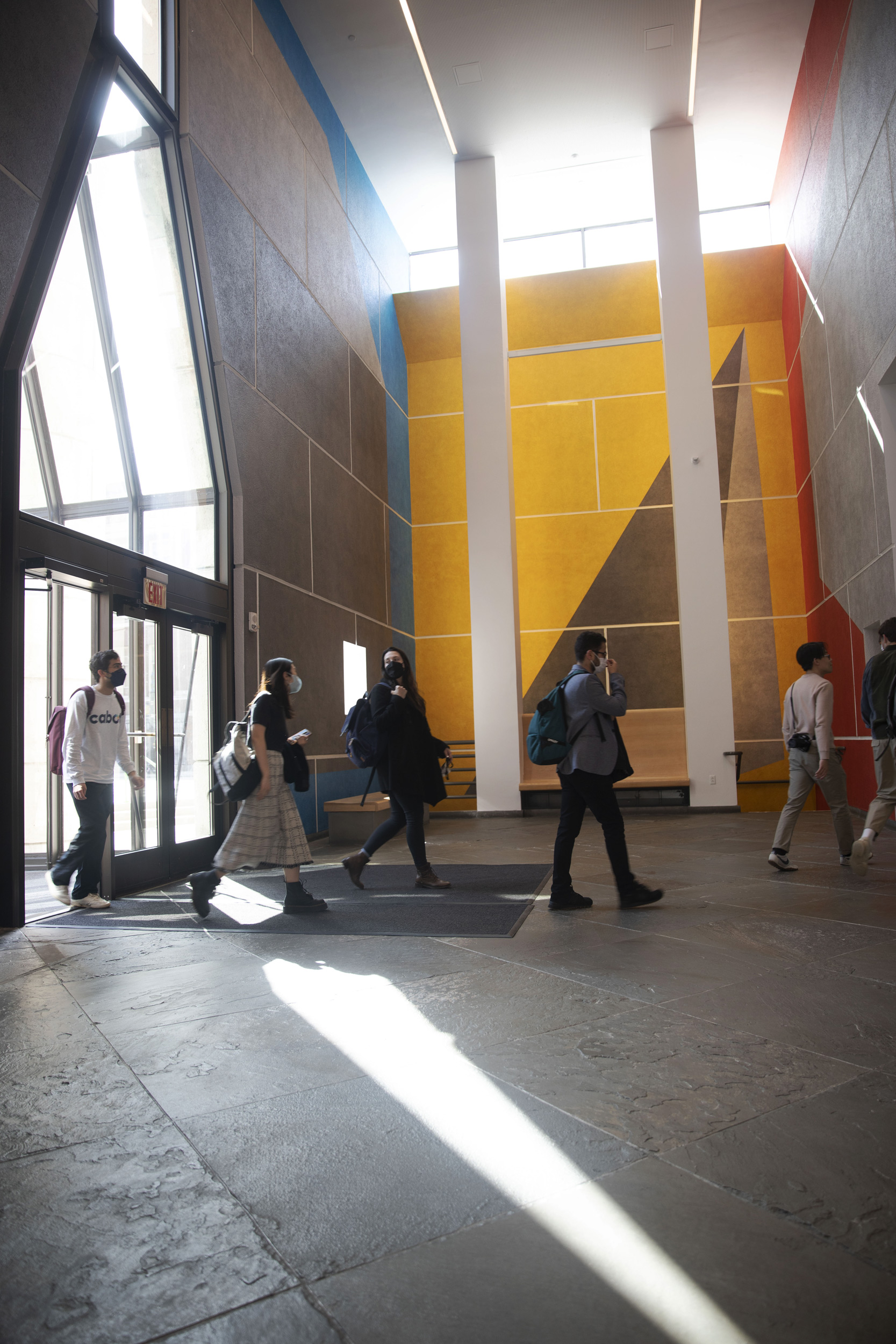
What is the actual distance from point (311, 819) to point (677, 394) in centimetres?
686

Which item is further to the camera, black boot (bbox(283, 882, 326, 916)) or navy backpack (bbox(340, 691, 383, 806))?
navy backpack (bbox(340, 691, 383, 806))

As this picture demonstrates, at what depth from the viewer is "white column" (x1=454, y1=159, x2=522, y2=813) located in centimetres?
1114

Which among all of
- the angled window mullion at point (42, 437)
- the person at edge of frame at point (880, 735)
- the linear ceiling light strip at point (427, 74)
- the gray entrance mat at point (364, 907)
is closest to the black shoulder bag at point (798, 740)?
the person at edge of frame at point (880, 735)

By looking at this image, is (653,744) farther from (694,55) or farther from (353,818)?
(694,55)

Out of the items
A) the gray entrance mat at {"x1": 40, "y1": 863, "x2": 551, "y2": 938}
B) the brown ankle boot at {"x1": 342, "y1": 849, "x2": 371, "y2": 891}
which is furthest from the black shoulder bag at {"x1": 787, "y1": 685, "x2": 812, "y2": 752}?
the brown ankle boot at {"x1": 342, "y1": 849, "x2": 371, "y2": 891}

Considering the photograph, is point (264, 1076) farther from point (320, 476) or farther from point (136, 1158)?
point (320, 476)

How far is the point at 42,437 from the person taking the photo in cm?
536

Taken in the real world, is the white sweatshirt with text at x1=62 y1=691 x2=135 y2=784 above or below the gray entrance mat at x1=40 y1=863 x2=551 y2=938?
above

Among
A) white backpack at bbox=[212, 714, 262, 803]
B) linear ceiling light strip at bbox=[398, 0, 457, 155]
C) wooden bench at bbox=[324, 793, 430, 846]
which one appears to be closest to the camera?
white backpack at bbox=[212, 714, 262, 803]

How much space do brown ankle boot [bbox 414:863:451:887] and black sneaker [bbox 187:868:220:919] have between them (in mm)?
1359

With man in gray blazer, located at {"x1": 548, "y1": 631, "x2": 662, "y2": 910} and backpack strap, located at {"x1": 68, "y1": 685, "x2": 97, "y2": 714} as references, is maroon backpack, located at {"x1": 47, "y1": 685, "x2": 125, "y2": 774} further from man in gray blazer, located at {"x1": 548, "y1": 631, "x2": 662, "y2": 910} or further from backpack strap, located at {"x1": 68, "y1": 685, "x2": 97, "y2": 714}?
man in gray blazer, located at {"x1": 548, "y1": 631, "x2": 662, "y2": 910}

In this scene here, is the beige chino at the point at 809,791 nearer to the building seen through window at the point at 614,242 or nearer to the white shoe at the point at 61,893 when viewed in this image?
the white shoe at the point at 61,893

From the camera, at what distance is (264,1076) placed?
247cm

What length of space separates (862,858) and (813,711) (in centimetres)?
96
